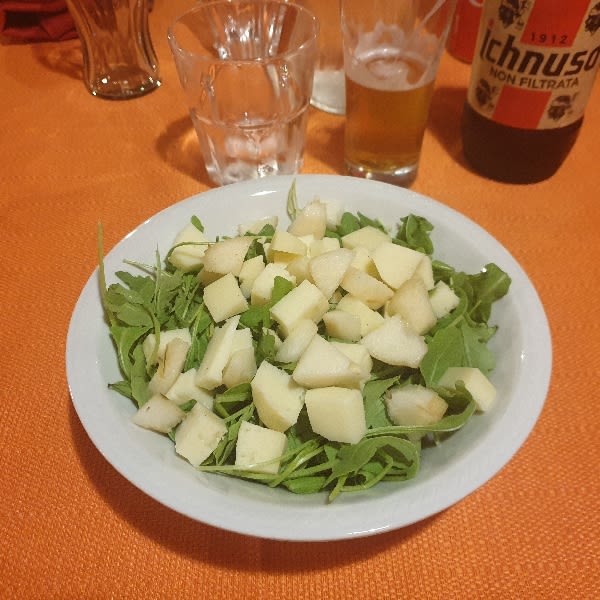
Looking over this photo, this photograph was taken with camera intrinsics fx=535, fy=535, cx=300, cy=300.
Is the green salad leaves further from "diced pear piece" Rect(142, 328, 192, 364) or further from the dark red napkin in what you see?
the dark red napkin

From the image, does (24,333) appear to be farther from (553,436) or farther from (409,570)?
(553,436)

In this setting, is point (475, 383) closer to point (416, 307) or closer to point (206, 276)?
point (416, 307)

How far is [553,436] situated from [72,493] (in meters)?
0.54

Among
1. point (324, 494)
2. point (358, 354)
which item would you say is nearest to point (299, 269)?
point (358, 354)

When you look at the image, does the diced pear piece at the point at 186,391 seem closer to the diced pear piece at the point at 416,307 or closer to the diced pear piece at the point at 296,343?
the diced pear piece at the point at 296,343

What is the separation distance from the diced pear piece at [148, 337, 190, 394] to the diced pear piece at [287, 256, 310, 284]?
152mm

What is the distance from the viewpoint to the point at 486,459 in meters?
0.47

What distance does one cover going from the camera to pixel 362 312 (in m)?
0.59

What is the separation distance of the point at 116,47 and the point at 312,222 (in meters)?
0.76

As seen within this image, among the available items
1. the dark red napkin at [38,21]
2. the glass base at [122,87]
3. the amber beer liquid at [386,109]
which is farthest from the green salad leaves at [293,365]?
the dark red napkin at [38,21]

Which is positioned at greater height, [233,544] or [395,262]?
[395,262]

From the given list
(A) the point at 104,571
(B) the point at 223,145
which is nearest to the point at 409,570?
(A) the point at 104,571

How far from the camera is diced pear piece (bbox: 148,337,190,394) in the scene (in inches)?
21.7

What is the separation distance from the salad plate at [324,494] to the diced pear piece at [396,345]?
0.08 m
